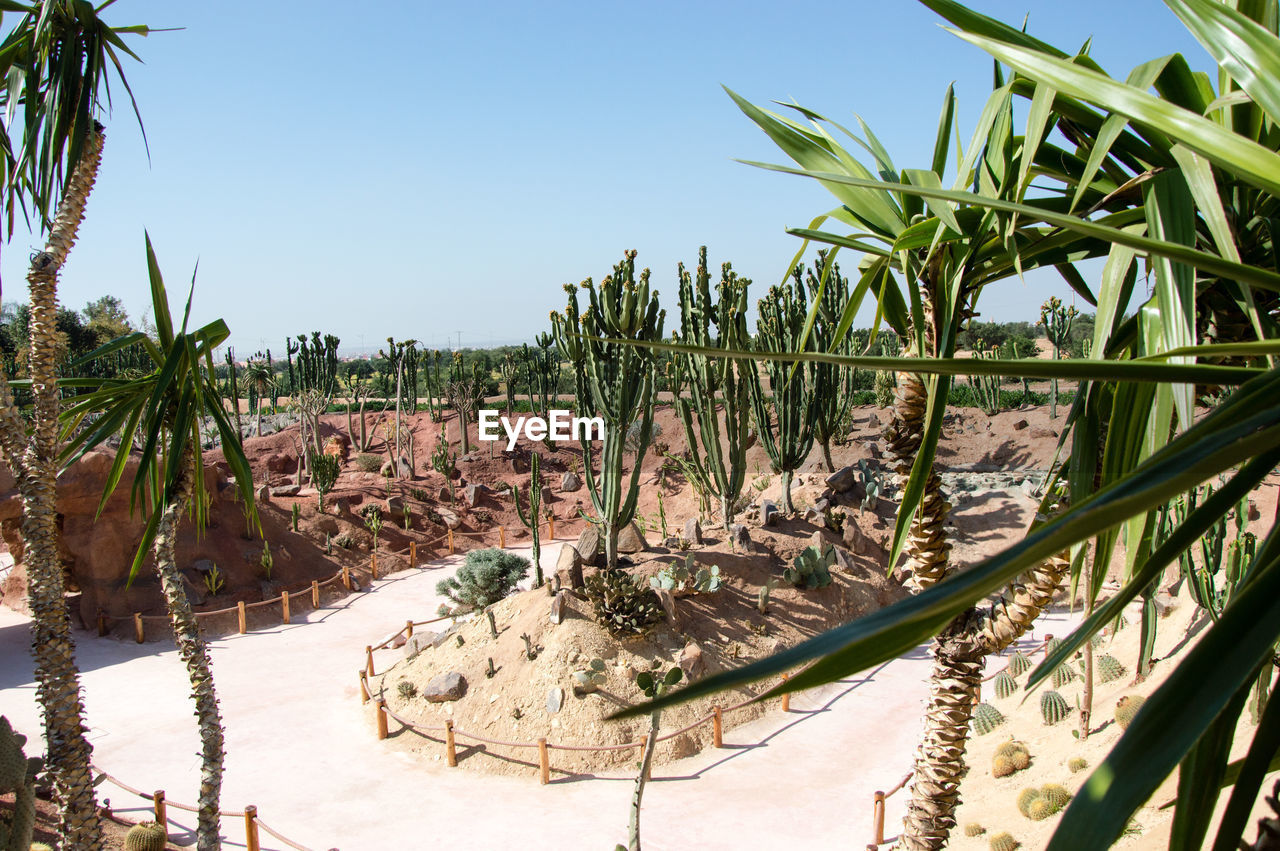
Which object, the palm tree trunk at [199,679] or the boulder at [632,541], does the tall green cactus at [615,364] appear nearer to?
the boulder at [632,541]

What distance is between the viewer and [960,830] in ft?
19.5

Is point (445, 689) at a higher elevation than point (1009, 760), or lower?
higher

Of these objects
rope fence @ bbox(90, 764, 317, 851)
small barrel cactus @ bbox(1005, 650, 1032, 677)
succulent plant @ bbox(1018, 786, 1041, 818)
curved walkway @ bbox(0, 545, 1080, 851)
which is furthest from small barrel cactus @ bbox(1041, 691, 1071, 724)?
rope fence @ bbox(90, 764, 317, 851)

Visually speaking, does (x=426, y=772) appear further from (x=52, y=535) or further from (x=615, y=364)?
(x=615, y=364)

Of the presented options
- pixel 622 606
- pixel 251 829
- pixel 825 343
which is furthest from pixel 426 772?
pixel 825 343

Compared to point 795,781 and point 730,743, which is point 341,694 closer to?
point 730,743

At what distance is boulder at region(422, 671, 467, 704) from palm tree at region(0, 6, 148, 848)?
369 cm

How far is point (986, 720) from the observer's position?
25.5ft

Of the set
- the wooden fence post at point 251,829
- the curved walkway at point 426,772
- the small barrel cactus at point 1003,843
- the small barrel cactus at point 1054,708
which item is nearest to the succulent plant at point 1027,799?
the small barrel cactus at point 1003,843

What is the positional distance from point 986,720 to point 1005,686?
2.60ft

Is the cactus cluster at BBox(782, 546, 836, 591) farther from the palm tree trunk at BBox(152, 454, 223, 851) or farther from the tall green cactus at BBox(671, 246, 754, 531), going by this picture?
the palm tree trunk at BBox(152, 454, 223, 851)

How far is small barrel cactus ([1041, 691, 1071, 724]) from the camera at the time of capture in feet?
24.5

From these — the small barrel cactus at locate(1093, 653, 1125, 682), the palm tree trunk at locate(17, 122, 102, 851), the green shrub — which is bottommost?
the small barrel cactus at locate(1093, 653, 1125, 682)

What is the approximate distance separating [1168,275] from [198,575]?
13.1 metres
